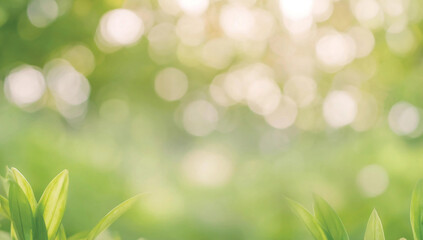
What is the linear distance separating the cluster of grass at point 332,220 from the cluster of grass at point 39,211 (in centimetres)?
15

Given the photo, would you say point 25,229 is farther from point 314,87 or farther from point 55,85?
point 314,87

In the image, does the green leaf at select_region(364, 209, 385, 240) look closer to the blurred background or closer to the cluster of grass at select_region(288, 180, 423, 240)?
the cluster of grass at select_region(288, 180, 423, 240)

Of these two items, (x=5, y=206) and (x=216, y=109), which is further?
(x=216, y=109)

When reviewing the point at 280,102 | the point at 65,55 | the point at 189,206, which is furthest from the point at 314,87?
the point at 189,206

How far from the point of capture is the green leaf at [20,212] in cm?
38

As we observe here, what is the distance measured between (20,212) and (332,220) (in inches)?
10.3

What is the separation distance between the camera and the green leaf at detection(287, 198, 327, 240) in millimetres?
392

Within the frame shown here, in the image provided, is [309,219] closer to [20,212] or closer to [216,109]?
[20,212]

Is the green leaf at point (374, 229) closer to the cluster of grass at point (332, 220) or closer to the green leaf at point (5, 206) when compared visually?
the cluster of grass at point (332, 220)

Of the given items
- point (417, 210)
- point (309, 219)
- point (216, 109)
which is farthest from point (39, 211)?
point (216, 109)

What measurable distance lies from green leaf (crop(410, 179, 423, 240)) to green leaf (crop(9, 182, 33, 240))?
33 cm

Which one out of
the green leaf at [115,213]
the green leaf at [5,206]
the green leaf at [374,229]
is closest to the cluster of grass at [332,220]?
the green leaf at [374,229]

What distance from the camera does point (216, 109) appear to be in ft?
23.4

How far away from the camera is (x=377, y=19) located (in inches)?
210
